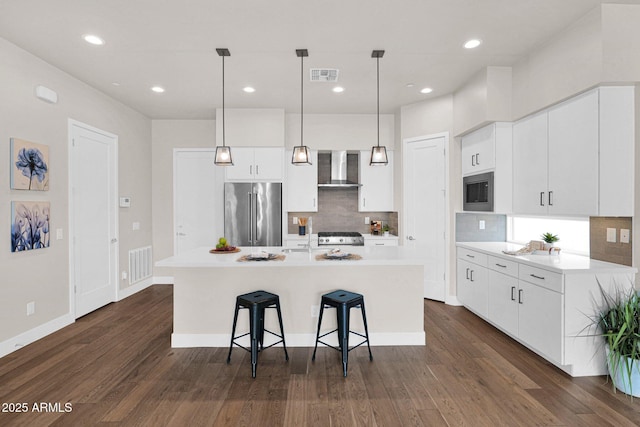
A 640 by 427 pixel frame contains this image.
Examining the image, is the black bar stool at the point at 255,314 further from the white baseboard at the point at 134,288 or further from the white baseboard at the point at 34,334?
the white baseboard at the point at 134,288

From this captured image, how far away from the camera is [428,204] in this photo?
480 centimetres

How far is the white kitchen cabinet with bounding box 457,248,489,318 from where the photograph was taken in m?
3.76

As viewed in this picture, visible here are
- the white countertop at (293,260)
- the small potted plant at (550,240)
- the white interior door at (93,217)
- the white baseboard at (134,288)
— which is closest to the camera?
the white countertop at (293,260)

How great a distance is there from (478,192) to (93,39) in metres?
4.37

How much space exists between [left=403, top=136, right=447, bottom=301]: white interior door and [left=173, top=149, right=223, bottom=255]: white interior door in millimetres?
3189

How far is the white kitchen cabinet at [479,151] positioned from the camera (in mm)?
3803

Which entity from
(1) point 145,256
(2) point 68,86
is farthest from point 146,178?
(2) point 68,86

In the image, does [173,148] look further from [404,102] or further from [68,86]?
[404,102]

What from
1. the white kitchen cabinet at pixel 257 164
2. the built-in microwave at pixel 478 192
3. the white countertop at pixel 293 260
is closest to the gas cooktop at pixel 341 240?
the white kitchen cabinet at pixel 257 164

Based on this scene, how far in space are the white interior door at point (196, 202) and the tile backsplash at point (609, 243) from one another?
5.04m

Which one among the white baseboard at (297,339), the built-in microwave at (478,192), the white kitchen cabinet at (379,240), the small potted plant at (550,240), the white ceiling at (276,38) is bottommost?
the white baseboard at (297,339)

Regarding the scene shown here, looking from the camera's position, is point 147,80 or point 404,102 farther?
point 404,102

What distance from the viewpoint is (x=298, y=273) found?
3.27 meters

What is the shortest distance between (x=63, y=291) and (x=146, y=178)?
235cm
